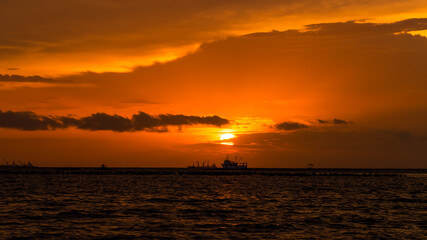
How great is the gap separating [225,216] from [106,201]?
24.2 m

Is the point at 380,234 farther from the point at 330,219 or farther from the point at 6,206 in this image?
the point at 6,206

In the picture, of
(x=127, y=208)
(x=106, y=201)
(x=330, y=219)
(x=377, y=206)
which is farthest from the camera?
(x=106, y=201)

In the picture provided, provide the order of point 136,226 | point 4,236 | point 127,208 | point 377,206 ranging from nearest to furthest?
point 4,236 → point 136,226 → point 127,208 → point 377,206

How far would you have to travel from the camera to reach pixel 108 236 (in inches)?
1535

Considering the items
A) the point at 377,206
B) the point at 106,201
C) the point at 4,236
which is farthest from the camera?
the point at 106,201

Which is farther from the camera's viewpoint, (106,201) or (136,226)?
(106,201)

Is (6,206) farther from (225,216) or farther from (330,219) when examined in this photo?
(330,219)

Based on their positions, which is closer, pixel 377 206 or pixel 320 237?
pixel 320 237

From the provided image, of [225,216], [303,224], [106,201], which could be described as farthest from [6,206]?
[303,224]

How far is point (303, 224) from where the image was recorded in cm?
4578

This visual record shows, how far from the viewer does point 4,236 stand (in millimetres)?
38094

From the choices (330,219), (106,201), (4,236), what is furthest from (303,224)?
(106,201)

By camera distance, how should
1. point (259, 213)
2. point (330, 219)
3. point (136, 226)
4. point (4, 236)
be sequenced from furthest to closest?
point (259, 213)
point (330, 219)
point (136, 226)
point (4, 236)

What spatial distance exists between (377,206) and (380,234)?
25462mm
